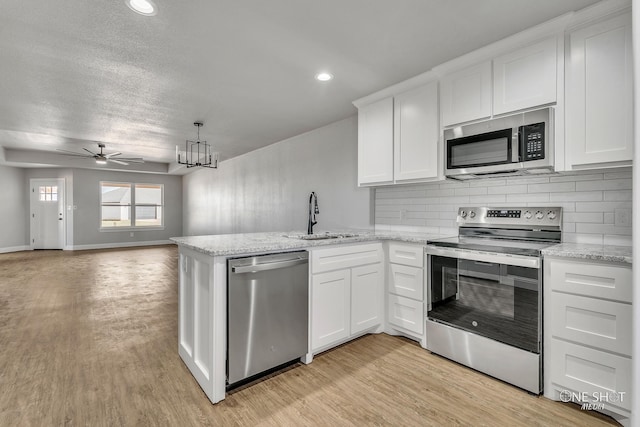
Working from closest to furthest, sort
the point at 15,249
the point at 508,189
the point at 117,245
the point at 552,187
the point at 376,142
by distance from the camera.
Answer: the point at 552,187
the point at 508,189
the point at 376,142
the point at 15,249
the point at 117,245

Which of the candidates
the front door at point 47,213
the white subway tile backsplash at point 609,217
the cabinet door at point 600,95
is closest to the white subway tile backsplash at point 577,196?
the white subway tile backsplash at point 609,217

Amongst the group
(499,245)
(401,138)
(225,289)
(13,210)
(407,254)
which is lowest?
(225,289)

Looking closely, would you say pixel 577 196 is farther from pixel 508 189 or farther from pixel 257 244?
pixel 257 244

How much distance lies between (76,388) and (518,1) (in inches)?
151

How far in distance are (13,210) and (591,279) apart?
464 inches

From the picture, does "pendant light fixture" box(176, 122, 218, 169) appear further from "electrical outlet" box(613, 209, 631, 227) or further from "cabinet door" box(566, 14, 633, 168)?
"electrical outlet" box(613, 209, 631, 227)

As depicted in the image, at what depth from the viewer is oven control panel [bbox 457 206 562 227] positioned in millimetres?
2354

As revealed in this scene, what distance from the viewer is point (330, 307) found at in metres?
2.55

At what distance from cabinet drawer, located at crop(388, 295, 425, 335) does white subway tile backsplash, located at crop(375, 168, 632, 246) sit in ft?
2.66

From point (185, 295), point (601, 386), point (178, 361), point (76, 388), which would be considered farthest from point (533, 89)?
point (76, 388)

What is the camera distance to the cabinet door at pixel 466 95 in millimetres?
2420

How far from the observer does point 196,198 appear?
953 centimetres

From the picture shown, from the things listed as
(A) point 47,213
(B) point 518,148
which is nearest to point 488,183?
(B) point 518,148

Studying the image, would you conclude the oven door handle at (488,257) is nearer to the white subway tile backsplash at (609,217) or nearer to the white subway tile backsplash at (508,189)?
the white subway tile backsplash at (609,217)
